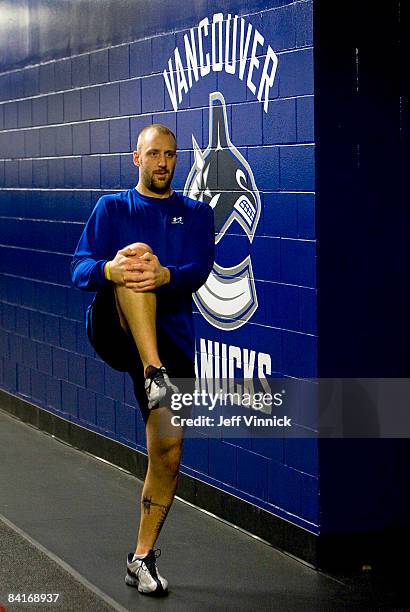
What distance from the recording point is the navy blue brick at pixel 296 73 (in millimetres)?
5961

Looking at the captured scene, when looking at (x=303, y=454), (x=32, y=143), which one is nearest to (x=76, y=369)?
(x=32, y=143)

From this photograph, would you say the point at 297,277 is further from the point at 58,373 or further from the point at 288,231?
the point at 58,373

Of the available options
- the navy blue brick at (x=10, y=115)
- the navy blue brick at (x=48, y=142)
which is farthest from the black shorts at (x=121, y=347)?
the navy blue brick at (x=10, y=115)

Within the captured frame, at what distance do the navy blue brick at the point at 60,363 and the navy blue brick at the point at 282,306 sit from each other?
3.03 m

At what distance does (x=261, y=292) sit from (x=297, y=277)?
1.35ft

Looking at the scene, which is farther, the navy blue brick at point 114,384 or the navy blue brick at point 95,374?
the navy blue brick at point 95,374

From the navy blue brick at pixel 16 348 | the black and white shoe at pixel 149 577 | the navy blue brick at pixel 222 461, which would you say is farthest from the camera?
the navy blue brick at pixel 16 348

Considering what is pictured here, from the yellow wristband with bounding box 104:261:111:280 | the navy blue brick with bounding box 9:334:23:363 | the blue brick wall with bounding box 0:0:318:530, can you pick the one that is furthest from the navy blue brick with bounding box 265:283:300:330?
the navy blue brick with bounding box 9:334:23:363

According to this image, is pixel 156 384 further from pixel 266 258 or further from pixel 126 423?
pixel 126 423

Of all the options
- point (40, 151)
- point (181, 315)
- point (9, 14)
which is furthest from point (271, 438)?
point (9, 14)

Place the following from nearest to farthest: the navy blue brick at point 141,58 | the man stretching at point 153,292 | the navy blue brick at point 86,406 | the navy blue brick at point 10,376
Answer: the man stretching at point 153,292 < the navy blue brick at point 141,58 < the navy blue brick at point 86,406 < the navy blue brick at point 10,376

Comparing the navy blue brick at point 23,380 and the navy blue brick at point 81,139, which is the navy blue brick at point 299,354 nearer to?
the navy blue brick at point 81,139

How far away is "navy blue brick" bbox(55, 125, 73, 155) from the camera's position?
357 inches

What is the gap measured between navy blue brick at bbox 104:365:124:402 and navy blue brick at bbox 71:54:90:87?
185 cm
